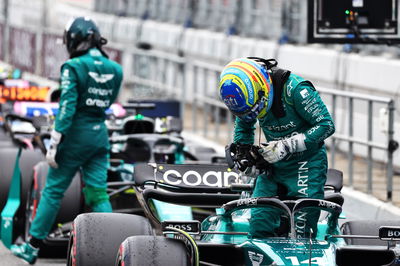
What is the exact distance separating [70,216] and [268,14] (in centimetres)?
1236

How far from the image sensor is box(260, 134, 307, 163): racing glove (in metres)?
8.11

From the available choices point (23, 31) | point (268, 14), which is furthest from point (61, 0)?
point (268, 14)

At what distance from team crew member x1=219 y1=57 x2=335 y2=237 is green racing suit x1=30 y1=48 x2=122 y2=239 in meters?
2.92

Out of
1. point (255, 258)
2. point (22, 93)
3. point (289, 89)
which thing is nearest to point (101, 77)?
point (289, 89)

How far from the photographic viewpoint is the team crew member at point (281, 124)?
314 inches

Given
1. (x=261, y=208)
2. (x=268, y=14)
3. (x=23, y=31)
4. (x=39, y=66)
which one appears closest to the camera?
(x=261, y=208)

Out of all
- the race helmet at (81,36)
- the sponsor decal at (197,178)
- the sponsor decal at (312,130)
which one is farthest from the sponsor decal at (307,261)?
the race helmet at (81,36)

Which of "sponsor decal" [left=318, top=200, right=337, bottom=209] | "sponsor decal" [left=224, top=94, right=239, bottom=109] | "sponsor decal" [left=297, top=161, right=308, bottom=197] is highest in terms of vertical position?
"sponsor decal" [left=224, top=94, right=239, bottom=109]

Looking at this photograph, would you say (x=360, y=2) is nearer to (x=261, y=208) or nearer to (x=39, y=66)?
(x=261, y=208)

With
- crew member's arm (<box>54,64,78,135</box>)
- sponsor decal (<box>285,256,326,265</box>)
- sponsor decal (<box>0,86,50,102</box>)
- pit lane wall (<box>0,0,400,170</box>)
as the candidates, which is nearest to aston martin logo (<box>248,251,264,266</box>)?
sponsor decal (<box>285,256,326,265</box>)

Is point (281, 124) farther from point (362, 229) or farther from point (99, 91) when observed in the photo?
point (99, 91)

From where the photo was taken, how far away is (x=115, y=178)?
502 inches

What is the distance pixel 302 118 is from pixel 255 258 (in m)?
1.14

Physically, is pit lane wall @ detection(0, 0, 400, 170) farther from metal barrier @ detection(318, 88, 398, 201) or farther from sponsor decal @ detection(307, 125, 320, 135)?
sponsor decal @ detection(307, 125, 320, 135)
